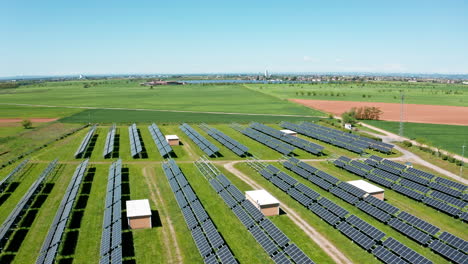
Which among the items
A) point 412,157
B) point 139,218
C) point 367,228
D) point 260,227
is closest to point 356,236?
point 367,228

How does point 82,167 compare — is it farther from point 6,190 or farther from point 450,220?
point 450,220

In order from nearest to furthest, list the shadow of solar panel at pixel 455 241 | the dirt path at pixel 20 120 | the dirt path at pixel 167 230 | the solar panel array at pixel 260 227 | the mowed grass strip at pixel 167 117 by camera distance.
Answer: the solar panel array at pixel 260 227 < the shadow of solar panel at pixel 455 241 < the dirt path at pixel 167 230 < the dirt path at pixel 20 120 < the mowed grass strip at pixel 167 117

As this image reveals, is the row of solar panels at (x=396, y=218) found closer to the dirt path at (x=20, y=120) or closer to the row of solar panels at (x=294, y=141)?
the row of solar panels at (x=294, y=141)

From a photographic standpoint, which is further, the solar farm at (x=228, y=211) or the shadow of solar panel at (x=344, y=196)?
the shadow of solar panel at (x=344, y=196)

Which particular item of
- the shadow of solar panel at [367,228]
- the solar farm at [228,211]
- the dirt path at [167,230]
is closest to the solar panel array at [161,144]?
the solar farm at [228,211]

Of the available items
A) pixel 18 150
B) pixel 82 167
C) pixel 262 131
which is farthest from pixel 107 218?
pixel 262 131

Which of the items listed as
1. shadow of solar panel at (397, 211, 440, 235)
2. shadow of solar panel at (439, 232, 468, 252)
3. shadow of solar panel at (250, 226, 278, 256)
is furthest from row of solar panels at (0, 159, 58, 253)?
shadow of solar panel at (439, 232, 468, 252)

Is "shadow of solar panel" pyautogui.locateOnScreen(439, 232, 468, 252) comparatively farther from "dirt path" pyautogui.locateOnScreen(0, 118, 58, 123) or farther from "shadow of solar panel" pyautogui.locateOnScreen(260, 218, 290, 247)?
"dirt path" pyautogui.locateOnScreen(0, 118, 58, 123)
